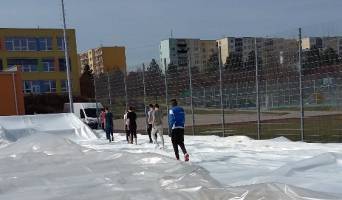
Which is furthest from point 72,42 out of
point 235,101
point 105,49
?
point 235,101

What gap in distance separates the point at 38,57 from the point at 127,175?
68.2m

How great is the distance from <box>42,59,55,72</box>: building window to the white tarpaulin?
61415mm

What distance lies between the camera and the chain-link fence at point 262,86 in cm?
1627

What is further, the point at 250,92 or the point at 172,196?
the point at 250,92

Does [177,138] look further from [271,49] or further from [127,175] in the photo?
[271,49]

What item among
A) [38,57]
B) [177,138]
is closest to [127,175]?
[177,138]

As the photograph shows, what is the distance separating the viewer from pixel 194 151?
610 inches

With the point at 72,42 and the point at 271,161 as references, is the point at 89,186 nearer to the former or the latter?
the point at 271,161

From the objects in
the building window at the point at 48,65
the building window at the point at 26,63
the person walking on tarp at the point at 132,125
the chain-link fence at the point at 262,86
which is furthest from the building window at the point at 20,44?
the person walking on tarp at the point at 132,125

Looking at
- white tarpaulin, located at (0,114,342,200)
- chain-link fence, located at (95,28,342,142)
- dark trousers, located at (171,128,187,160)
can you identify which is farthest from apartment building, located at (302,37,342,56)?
dark trousers, located at (171,128,187,160)

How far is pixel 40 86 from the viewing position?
243 feet

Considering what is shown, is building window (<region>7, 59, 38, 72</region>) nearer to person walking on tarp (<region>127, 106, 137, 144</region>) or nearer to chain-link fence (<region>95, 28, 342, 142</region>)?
chain-link fence (<region>95, 28, 342, 142</region>)

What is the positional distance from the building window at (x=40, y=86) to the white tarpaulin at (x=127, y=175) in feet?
195

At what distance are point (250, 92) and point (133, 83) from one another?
9744mm
